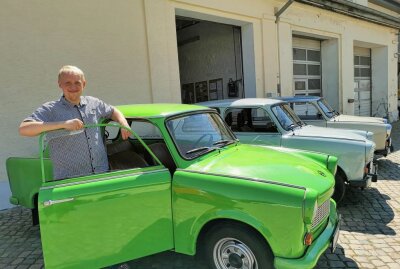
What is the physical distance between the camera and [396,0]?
16.6 metres

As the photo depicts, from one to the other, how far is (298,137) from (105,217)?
338 cm

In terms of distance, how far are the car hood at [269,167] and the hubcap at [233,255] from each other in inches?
22.9

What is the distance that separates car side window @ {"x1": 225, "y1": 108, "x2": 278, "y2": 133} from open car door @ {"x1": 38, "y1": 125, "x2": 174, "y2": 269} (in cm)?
285

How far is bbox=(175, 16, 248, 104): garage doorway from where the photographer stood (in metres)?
10.2

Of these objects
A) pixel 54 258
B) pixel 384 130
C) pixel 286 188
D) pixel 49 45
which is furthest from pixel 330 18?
pixel 54 258

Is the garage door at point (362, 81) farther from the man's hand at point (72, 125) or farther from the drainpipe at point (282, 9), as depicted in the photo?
the man's hand at point (72, 125)

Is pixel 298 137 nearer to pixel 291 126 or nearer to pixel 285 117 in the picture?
pixel 291 126

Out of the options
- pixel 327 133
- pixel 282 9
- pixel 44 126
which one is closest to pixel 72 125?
pixel 44 126

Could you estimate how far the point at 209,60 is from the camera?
36.9 ft

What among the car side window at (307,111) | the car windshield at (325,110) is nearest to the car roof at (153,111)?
the car side window at (307,111)

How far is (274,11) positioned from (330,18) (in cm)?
343

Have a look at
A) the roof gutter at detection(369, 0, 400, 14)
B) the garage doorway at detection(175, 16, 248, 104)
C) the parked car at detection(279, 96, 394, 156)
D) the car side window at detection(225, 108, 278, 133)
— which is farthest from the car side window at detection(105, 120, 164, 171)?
the roof gutter at detection(369, 0, 400, 14)

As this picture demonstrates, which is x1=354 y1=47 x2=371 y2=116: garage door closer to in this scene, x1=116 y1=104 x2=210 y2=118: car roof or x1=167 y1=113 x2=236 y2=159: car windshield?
x1=167 y1=113 x2=236 y2=159: car windshield

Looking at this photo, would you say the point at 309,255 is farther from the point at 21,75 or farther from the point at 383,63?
the point at 383,63
